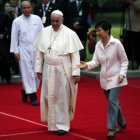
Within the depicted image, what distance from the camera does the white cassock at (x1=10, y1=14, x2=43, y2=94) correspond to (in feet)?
37.4

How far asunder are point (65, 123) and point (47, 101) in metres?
0.48

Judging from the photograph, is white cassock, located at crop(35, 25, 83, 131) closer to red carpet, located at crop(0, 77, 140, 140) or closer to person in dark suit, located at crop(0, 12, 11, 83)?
red carpet, located at crop(0, 77, 140, 140)

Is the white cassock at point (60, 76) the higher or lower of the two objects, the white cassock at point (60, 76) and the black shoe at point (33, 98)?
the higher

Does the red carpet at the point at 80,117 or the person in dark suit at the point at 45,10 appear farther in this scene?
the person in dark suit at the point at 45,10

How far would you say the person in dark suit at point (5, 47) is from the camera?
13.7 metres

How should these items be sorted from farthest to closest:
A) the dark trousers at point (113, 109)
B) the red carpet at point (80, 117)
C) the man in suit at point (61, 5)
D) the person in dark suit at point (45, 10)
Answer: the man in suit at point (61, 5) → the person in dark suit at point (45, 10) → the red carpet at point (80, 117) → the dark trousers at point (113, 109)

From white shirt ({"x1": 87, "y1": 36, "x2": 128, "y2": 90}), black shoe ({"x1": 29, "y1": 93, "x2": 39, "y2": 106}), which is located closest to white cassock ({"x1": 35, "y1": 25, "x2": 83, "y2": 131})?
white shirt ({"x1": 87, "y1": 36, "x2": 128, "y2": 90})

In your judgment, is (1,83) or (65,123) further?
(1,83)

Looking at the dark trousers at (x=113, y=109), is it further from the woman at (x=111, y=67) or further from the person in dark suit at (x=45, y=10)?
the person in dark suit at (x=45, y=10)

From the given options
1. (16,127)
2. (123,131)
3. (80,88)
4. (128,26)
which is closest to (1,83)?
(80,88)

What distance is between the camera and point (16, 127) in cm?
916

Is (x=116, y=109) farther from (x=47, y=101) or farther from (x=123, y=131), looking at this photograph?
(x=47, y=101)

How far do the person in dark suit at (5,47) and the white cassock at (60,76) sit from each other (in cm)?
509

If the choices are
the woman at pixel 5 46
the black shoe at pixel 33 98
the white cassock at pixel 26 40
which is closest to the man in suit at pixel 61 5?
the woman at pixel 5 46
